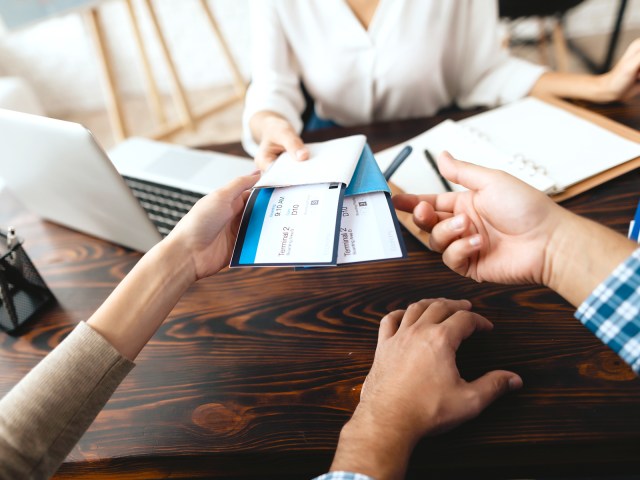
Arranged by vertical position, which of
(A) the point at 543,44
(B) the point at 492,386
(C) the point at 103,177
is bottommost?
(A) the point at 543,44

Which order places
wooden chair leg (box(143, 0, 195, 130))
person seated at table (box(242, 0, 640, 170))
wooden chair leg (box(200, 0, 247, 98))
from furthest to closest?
wooden chair leg (box(200, 0, 247, 98)), wooden chair leg (box(143, 0, 195, 130)), person seated at table (box(242, 0, 640, 170))

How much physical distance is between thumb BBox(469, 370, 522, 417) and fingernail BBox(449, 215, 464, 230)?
0.20 m

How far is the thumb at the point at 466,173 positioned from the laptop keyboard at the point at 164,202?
0.50 metres

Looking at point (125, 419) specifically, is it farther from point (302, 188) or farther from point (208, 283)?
point (302, 188)

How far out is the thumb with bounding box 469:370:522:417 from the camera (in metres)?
0.50

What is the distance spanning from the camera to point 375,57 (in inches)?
43.4

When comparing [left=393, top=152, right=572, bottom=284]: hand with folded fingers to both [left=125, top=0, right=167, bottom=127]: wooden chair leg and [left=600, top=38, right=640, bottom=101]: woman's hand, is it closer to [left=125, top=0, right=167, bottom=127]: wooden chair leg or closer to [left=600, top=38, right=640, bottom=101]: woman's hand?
[left=600, top=38, right=640, bottom=101]: woman's hand

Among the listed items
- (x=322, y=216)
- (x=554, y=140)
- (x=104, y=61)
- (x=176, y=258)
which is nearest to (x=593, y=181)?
(x=554, y=140)

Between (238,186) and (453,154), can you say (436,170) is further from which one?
(238,186)

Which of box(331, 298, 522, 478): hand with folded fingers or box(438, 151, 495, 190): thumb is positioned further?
box(438, 151, 495, 190): thumb

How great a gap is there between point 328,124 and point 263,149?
21.0 inches

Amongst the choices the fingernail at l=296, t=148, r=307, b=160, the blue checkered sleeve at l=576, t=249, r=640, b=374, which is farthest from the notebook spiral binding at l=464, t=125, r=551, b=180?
the fingernail at l=296, t=148, r=307, b=160

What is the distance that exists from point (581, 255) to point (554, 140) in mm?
340

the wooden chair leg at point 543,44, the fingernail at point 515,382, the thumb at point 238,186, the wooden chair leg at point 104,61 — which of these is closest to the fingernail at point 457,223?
the fingernail at point 515,382
